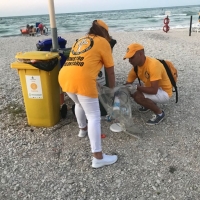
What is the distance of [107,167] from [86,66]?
1131mm

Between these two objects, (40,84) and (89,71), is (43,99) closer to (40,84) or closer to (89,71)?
(40,84)

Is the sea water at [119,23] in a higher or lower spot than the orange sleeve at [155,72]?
lower

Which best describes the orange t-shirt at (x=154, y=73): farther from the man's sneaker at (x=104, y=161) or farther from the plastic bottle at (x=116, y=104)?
the man's sneaker at (x=104, y=161)

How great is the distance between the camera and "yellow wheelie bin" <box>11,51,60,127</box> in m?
3.41

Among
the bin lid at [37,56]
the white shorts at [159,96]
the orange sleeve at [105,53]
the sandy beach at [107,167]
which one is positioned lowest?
the sandy beach at [107,167]

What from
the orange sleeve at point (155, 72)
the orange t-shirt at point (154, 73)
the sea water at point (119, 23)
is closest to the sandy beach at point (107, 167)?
the orange t-shirt at point (154, 73)

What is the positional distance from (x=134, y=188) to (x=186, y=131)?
140 centimetres

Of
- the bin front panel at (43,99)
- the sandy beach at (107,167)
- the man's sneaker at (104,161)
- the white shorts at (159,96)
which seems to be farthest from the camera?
the white shorts at (159,96)

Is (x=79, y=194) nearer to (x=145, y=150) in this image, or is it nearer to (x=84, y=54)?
(x=145, y=150)

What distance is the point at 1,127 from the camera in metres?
3.88

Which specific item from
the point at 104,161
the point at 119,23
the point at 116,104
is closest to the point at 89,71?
the point at 116,104

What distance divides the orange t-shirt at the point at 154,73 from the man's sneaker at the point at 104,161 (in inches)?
48.3

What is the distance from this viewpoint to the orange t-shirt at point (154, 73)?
Result: 354 centimetres

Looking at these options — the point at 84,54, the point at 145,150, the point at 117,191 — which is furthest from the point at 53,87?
the point at 117,191
